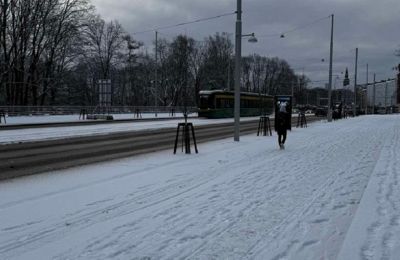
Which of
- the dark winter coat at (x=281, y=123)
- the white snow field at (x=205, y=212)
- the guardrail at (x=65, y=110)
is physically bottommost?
the white snow field at (x=205, y=212)

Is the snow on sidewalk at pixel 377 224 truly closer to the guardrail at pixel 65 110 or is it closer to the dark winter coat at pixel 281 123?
the dark winter coat at pixel 281 123

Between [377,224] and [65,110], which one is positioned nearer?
[377,224]

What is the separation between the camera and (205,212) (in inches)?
308

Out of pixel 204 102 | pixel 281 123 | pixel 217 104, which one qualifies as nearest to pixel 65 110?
pixel 204 102

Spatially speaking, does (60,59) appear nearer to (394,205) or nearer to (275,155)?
(275,155)

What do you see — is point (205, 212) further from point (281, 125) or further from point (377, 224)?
point (281, 125)

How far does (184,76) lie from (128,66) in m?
13.5

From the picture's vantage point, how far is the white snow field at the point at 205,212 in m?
5.98

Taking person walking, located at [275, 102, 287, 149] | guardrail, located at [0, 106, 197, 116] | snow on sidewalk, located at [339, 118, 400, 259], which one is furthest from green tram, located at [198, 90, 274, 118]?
snow on sidewalk, located at [339, 118, 400, 259]

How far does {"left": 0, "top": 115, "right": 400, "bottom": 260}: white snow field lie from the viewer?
5980mm

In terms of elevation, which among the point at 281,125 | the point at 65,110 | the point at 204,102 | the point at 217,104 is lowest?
the point at 65,110

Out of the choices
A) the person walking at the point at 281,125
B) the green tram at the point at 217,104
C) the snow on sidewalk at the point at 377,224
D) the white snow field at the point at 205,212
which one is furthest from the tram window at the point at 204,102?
the snow on sidewalk at the point at 377,224

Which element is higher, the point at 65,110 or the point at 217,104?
the point at 217,104

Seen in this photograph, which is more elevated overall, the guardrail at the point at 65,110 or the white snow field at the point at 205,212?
the guardrail at the point at 65,110
